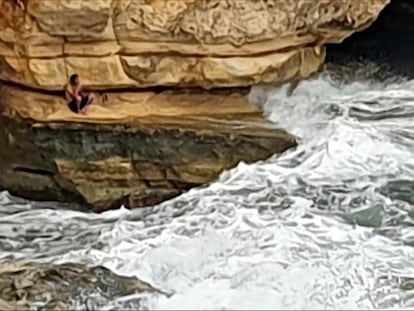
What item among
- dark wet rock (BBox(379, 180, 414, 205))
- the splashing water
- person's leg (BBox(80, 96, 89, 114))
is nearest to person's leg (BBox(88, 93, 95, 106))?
person's leg (BBox(80, 96, 89, 114))

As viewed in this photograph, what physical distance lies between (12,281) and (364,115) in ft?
10.3

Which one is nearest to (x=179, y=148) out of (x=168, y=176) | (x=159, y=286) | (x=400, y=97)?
(x=168, y=176)

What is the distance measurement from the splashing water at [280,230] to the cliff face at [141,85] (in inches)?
7.2

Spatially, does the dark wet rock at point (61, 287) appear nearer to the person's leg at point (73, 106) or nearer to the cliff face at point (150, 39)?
the person's leg at point (73, 106)

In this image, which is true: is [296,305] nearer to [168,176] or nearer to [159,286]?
[159,286]

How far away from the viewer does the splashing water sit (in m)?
4.72

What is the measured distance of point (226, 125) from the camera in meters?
6.35

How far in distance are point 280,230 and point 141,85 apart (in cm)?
160

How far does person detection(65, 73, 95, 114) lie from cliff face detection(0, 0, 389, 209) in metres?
0.05

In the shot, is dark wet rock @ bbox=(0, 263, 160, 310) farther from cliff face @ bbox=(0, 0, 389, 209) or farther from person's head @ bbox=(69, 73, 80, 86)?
person's head @ bbox=(69, 73, 80, 86)

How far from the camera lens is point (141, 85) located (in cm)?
645

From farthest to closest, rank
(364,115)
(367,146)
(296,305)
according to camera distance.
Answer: (364,115) → (367,146) → (296,305)

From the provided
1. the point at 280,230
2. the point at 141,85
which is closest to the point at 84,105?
the point at 141,85

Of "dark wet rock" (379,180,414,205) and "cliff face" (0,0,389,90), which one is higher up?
"cliff face" (0,0,389,90)
